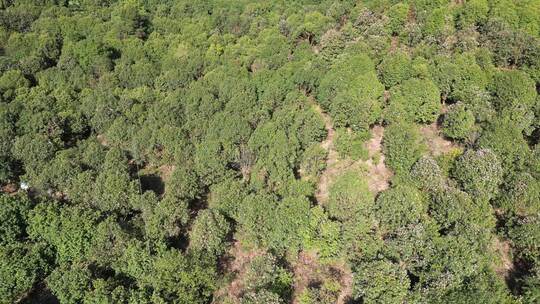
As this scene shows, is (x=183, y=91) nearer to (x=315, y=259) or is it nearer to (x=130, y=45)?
(x=130, y=45)

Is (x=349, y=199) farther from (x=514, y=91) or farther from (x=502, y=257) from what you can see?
(x=514, y=91)

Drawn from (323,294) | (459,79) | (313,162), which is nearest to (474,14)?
(459,79)

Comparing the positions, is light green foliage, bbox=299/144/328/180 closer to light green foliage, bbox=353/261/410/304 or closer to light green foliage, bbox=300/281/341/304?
light green foliage, bbox=300/281/341/304

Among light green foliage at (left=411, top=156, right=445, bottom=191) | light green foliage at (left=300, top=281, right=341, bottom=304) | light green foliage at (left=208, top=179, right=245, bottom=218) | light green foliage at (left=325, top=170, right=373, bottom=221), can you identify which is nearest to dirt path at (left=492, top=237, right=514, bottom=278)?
light green foliage at (left=411, top=156, right=445, bottom=191)

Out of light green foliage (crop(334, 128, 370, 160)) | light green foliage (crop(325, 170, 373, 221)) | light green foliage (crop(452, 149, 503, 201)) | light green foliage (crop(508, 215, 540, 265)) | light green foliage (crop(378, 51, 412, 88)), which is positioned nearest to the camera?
light green foliage (crop(508, 215, 540, 265))

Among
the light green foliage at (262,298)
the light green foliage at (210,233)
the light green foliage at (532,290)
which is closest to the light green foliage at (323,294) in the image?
the light green foliage at (262,298)

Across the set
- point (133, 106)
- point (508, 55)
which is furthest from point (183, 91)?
point (508, 55)

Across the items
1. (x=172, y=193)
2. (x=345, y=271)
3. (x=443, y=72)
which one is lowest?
(x=345, y=271)
